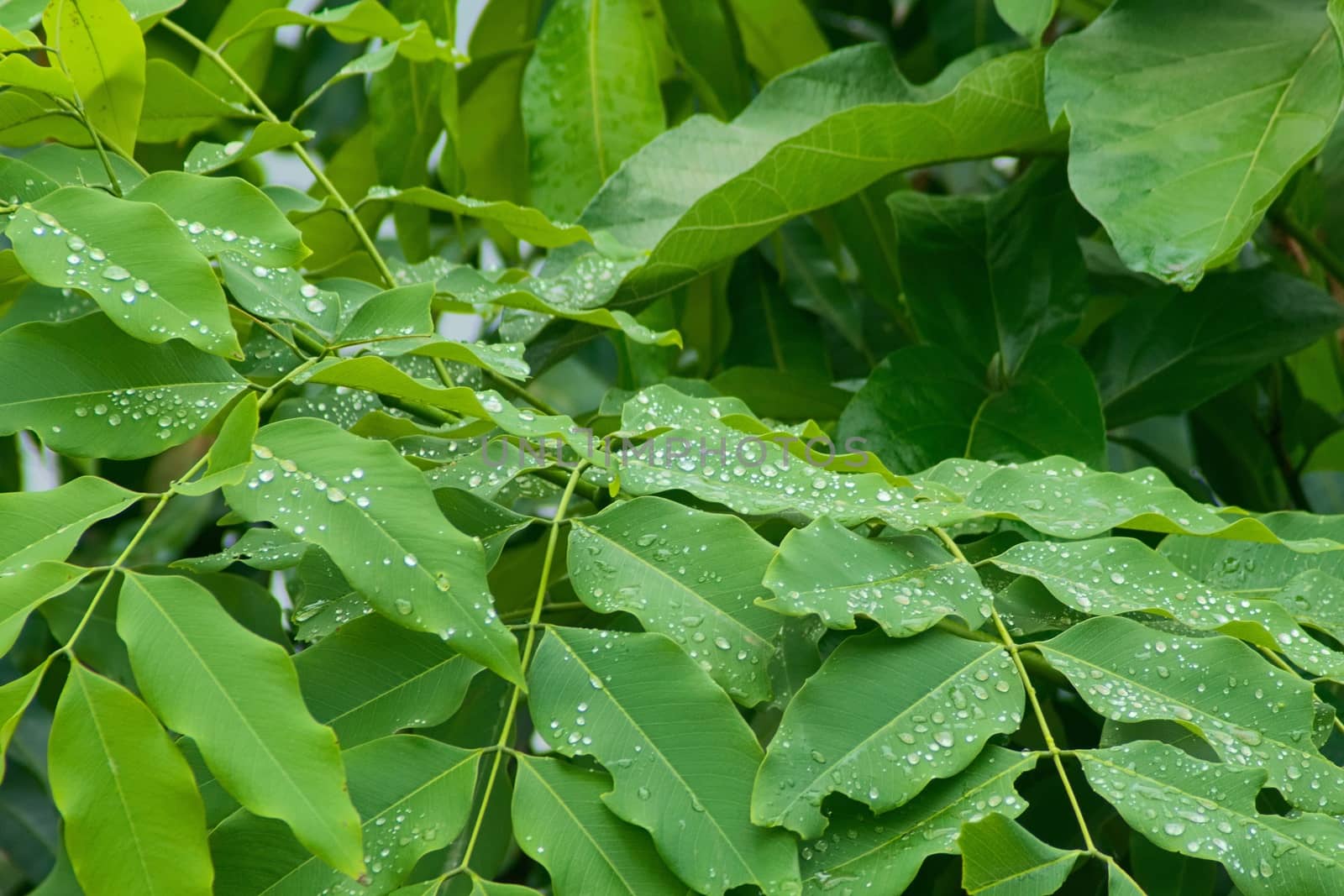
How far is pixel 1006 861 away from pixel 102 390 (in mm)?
265

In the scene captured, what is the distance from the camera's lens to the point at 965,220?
2.07 ft

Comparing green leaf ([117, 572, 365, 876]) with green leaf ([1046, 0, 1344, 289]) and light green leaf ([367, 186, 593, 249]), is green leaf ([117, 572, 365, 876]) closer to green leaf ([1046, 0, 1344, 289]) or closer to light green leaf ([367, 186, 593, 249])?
light green leaf ([367, 186, 593, 249])

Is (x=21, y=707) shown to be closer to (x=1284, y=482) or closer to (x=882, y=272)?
(x=882, y=272)

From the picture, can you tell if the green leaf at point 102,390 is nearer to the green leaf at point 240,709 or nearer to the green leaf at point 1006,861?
the green leaf at point 240,709

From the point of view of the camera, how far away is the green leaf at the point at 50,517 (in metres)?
0.28

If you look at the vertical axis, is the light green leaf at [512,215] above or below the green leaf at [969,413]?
above

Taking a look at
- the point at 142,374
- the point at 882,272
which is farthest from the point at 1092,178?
the point at 142,374

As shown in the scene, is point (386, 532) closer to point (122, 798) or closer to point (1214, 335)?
point (122, 798)

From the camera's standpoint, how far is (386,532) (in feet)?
0.89

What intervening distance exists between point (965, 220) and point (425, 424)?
0.34 metres

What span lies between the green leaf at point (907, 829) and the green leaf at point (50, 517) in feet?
0.62

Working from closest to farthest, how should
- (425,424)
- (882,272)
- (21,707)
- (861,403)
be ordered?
(21,707) → (425,424) → (861,403) → (882,272)

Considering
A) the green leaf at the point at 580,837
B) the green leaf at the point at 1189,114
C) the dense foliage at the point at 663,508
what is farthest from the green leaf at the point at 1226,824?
the green leaf at the point at 1189,114

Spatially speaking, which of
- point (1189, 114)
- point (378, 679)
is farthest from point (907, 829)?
point (1189, 114)
